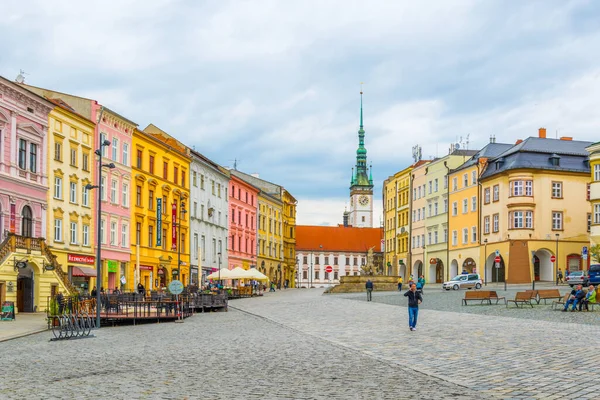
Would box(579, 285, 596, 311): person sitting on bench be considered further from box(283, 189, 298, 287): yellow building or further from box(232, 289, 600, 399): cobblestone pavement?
box(283, 189, 298, 287): yellow building

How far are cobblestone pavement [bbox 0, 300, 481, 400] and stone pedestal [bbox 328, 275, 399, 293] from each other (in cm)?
4205

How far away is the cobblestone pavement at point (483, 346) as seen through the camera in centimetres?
1308

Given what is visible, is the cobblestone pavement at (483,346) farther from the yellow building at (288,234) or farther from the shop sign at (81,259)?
the yellow building at (288,234)

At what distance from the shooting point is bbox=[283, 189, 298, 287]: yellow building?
109200 mm

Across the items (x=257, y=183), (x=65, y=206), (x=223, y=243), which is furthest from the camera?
(x=257, y=183)

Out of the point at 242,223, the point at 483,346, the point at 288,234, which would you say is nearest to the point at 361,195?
the point at 288,234

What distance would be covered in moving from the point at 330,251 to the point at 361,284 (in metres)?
80.3

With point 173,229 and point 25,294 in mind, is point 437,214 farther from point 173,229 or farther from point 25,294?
point 25,294

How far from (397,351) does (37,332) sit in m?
14.6

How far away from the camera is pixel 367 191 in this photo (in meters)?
179

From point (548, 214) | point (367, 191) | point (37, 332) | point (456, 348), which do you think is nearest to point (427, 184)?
point (548, 214)

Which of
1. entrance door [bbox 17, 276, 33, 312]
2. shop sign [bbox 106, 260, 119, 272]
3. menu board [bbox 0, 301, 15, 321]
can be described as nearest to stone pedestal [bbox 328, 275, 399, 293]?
shop sign [bbox 106, 260, 119, 272]

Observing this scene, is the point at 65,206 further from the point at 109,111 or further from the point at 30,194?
the point at 109,111

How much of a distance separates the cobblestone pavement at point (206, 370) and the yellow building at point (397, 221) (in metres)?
71.8
